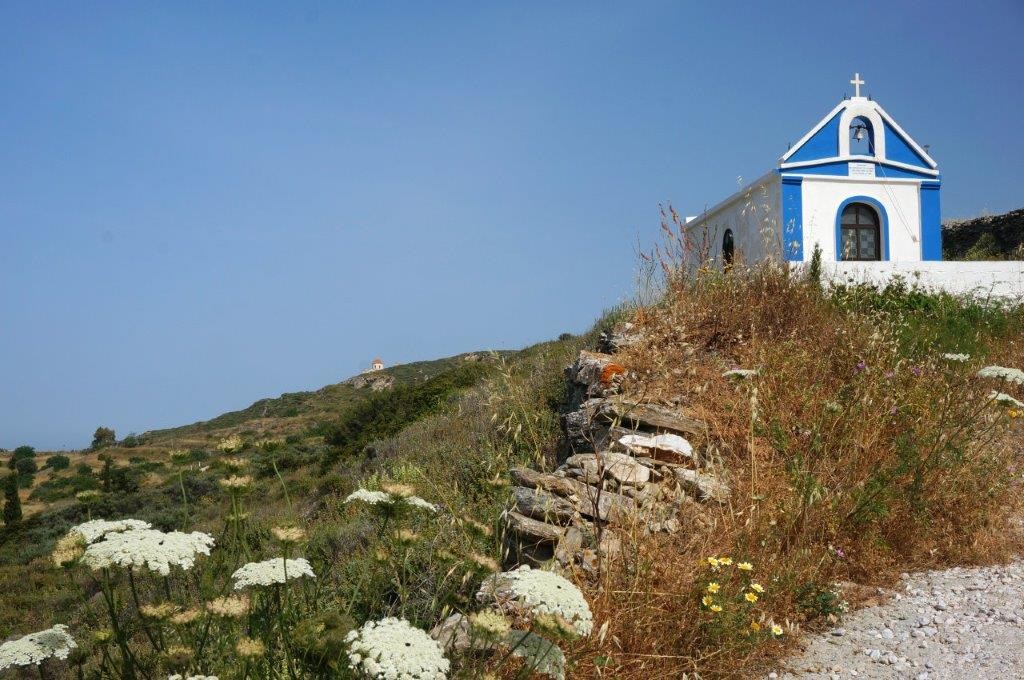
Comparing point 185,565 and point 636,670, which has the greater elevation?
point 185,565

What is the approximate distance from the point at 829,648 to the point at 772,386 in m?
2.58

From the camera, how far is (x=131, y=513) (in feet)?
54.1

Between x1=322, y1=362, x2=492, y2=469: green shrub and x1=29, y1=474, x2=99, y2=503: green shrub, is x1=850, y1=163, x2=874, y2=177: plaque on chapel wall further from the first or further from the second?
x1=29, y1=474, x2=99, y2=503: green shrub

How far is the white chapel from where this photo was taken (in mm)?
16203

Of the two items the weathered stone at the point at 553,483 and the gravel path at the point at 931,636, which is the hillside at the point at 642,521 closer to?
the weathered stone at the point at 553,483

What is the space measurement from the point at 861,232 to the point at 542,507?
50.8 feet

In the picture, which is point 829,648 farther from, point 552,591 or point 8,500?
point 8,500

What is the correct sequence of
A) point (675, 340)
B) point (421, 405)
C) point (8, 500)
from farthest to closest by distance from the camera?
point (8, 500) → point (421, 405) → point (675, 340)

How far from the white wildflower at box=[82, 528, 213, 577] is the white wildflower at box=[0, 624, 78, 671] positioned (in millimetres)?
333

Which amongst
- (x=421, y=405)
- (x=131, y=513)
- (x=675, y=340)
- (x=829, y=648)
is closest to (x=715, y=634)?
(x=829, y=648)

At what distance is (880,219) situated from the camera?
55.0ft

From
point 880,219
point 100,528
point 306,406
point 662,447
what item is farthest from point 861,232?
point 306,406

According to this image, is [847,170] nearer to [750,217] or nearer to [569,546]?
[750,217]

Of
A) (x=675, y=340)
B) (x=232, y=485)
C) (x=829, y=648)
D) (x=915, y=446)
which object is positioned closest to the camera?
(x=232, y=485)
